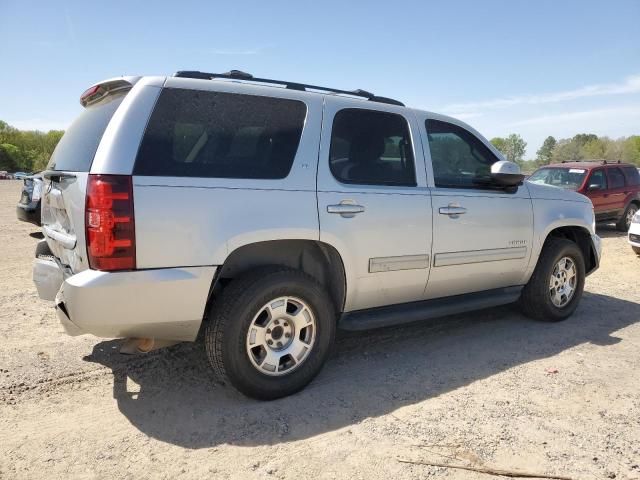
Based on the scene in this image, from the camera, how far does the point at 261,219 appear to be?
302 cm

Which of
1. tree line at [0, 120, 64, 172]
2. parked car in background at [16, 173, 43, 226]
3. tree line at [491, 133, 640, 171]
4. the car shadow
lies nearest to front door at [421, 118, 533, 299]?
the car shadow

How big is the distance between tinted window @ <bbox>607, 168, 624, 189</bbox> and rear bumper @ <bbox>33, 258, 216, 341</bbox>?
40.7ft

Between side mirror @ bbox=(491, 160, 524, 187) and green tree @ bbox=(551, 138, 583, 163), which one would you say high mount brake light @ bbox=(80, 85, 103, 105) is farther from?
green tree @ bbox=(551, 138, 583, 163)

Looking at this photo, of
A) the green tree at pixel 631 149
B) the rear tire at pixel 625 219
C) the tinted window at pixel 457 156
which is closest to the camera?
the tinted window at pixel 457 156

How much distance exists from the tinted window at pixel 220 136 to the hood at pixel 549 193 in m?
2.53

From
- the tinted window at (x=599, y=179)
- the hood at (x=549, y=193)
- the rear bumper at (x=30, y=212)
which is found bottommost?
the rear bumper at (x=30, y=212)

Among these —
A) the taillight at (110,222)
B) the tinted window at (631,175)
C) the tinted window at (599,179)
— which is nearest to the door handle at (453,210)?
the taillight at (110,222)

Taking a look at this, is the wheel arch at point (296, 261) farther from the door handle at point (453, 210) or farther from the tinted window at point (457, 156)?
the tinted window at point (457, 156)

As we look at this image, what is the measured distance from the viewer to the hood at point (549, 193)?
15.3 feet

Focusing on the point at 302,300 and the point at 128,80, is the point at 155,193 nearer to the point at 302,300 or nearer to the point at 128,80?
the point at 128,80

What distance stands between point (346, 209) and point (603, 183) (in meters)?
11.1

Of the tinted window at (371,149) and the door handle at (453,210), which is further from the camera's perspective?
the door handle at (453,210)

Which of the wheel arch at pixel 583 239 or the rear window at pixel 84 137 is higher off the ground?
the rear window at pixel 84 137

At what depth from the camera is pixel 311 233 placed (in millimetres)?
3219
